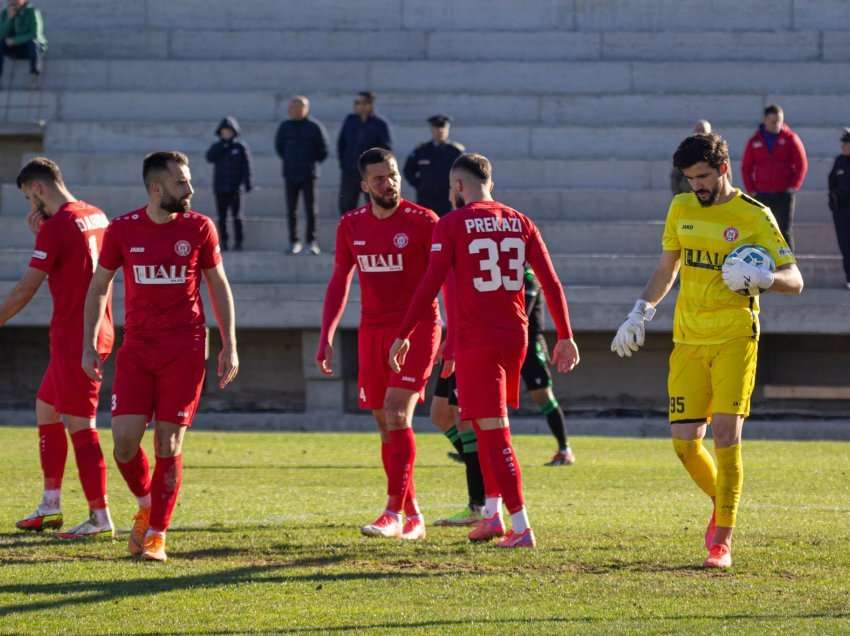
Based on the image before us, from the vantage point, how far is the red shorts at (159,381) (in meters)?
8.48

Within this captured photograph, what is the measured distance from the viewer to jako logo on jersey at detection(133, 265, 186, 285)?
27.9ft

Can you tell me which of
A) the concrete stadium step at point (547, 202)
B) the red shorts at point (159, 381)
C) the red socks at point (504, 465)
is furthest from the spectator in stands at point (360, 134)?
the red shorts at point (159, 381)

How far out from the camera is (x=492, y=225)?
29.2 feet

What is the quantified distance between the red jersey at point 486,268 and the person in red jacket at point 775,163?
470 inches

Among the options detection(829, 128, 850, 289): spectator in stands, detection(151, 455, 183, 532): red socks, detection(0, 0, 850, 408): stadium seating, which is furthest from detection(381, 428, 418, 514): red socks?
detection(829, 128, 850, 289): spectator in stands

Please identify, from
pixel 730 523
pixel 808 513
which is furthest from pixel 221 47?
pixel 730 523

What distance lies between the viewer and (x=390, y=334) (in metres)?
9.50

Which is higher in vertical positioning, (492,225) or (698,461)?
(492,225)

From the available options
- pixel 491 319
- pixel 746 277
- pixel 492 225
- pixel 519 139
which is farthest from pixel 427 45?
pixel 746 277

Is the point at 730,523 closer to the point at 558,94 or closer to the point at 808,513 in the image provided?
the point at 808,513

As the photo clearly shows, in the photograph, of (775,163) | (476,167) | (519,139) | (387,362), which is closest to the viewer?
(476,167)

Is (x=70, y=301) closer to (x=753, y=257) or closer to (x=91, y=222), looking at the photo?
(x=91, y=222)

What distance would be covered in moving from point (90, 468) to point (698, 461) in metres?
3.42

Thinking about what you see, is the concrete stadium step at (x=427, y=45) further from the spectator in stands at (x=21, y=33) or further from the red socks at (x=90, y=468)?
the red socks at (x=90, y=468)
